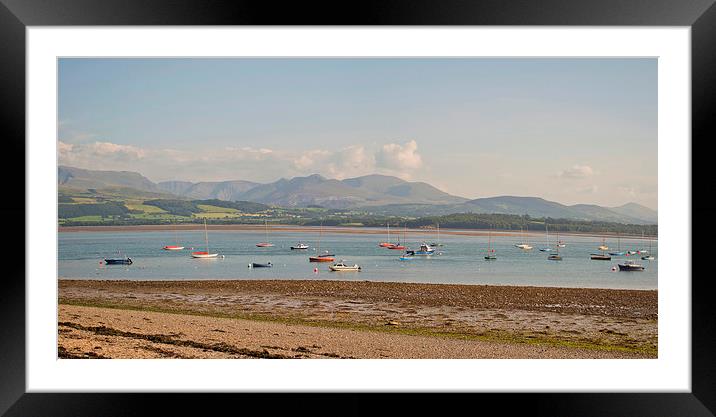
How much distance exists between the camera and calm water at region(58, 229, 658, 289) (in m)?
16.3

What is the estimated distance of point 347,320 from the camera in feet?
29.0

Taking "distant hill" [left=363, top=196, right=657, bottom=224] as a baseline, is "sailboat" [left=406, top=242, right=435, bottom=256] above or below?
below

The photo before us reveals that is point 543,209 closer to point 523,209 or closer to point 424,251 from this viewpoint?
point 523,209

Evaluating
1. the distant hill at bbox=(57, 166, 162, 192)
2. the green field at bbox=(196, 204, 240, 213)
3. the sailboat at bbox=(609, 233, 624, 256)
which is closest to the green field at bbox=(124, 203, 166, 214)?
the distant hill at bbox=(57, 166, 162, 192)

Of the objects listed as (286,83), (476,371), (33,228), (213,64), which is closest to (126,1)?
(33,228)

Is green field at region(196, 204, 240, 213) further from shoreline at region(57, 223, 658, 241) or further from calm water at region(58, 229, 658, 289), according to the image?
calm water at region(58, 229, 658, 289)

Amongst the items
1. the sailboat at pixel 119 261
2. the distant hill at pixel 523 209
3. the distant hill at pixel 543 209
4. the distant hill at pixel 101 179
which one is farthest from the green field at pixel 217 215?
the distant hill at pixel 543 209

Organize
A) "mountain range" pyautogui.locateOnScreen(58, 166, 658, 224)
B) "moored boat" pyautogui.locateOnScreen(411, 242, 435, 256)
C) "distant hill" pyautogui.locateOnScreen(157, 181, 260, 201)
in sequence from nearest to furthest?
"moored boat" pyautogui.locateOnScreen(411, 242, 435, 256)
"mountain range" pyautogui.locateOnScreen(58, 166, 658, 224)
"distant hill" pyautogui.locateOnScreen(157, 181, 260, 201)

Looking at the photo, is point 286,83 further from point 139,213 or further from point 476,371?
point 476,371

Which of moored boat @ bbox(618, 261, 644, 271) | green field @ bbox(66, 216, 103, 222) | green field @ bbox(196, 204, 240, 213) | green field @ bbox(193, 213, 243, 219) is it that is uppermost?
green field @ bbox(196, 204, 240, 213)

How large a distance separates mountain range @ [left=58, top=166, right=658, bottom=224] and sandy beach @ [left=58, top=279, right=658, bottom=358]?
8.12 m

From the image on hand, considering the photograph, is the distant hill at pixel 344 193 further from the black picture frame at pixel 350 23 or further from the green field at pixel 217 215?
the black picture frame at pixel 350 23

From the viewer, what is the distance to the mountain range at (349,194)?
21.9m

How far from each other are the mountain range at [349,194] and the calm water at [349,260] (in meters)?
1.12
